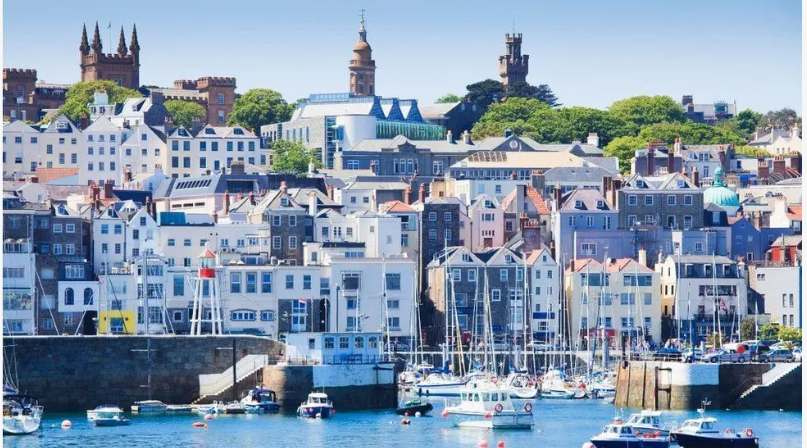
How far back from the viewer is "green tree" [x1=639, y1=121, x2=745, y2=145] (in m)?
108

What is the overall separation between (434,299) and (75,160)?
35141 millimetres

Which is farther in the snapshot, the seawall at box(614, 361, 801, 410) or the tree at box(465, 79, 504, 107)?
the tree at box(465, 79, 504, 107)

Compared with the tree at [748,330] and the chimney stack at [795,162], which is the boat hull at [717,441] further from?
the chimney stack at [795,162]

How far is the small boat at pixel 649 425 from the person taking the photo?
3866 centimetres

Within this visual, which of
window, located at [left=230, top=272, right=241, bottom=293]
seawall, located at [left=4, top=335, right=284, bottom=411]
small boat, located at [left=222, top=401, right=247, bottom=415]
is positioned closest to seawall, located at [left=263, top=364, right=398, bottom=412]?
small boat, located at [left=222, top=401, right=247, bottom=415]

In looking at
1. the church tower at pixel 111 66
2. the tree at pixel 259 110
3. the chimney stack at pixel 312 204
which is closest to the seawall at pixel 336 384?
the chimney stack at pixel 312 204

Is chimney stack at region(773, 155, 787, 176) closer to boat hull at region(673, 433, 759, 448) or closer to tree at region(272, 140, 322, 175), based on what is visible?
tree at region(272, 140, 322, 175)

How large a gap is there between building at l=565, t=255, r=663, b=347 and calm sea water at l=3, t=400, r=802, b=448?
18.4 metres

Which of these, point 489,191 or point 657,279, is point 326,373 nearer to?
point 657,279

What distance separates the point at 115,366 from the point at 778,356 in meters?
16.6

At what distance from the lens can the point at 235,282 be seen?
199 feet

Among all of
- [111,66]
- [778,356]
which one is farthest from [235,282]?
[111,66]

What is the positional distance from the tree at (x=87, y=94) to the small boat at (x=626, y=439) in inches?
3066

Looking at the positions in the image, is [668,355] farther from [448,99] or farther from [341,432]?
[448,99]
